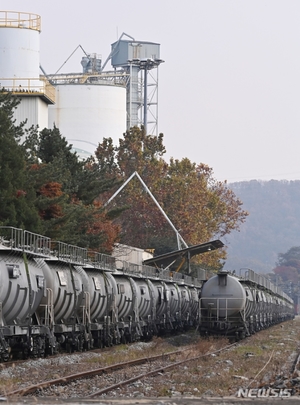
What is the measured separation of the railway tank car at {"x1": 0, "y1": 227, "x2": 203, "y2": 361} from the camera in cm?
2330

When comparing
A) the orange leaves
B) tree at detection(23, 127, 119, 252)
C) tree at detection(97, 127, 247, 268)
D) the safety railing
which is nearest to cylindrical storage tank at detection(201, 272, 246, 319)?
tree at detection(23, 127, 119, 252)

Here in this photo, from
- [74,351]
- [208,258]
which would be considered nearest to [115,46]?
[208,258]

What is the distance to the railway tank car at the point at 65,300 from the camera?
23.3m

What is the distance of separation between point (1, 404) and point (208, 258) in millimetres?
79812

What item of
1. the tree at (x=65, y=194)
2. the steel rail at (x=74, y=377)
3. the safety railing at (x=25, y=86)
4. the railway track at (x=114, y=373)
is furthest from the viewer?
the safety railing at (x=25, y=86)

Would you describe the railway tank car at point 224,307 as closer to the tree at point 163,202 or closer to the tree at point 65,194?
the tree at point 65,194

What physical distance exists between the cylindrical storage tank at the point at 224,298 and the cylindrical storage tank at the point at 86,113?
190 ft

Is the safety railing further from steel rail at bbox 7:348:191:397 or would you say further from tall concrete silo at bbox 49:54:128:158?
steel rail at bbox 7:348:191:397

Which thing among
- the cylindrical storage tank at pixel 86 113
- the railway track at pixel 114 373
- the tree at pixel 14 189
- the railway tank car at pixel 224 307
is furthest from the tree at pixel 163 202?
the railway track at pixel 114 373

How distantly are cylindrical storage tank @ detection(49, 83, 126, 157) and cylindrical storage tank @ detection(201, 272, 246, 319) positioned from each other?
5785cm

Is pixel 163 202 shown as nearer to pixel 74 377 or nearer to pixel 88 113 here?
pixel 88 113

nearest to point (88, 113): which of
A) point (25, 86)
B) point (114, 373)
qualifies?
point (25, 86)

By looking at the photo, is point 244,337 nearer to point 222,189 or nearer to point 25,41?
point 25,41

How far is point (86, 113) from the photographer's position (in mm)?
96500
